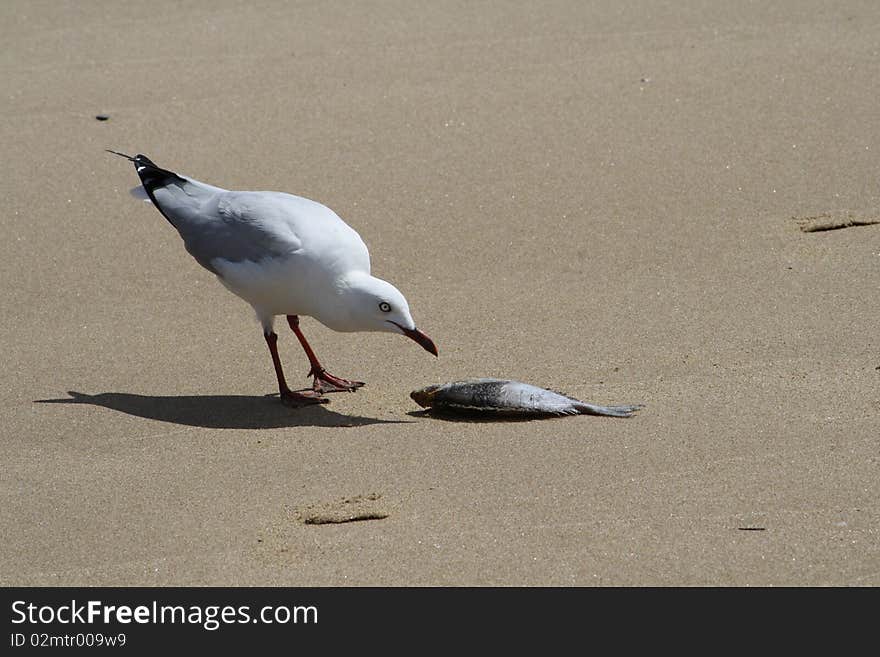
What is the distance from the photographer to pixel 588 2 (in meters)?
10.6

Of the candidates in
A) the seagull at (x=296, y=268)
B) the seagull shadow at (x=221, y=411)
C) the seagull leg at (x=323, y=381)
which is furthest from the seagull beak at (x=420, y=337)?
the seagull leg at (x=323, y=381)

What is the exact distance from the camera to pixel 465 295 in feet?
23.2

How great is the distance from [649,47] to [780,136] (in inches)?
66.3

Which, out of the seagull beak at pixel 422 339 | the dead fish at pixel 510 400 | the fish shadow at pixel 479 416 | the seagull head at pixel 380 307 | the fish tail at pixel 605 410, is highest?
the seagull head at pixel 380 307

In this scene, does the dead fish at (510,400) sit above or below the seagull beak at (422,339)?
below

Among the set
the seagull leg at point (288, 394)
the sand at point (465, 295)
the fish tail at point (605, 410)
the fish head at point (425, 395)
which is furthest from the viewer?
A: the seagull leg at point (288, 394)

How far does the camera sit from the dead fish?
5.33m

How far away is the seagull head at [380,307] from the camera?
5.73 meters

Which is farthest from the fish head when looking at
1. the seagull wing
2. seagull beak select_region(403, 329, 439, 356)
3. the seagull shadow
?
the seagull wing

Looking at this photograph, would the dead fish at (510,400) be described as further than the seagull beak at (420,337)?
No

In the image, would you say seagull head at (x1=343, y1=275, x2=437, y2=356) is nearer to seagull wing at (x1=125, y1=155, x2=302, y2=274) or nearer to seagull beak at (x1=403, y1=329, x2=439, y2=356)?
seagull beak at (x1=403, y1=329, x2=439, y2=356)

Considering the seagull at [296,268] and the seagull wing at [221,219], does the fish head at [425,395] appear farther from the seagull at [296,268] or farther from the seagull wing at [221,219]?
the seagull wing at [221,219]

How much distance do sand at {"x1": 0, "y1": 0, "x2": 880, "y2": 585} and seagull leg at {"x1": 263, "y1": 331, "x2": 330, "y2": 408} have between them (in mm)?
85

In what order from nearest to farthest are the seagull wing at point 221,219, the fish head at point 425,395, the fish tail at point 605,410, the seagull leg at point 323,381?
the fish tail at point 605,410 → the fish head at point 425,395 → the seagull wing at point 221,219 → the seagull leg at point 323,381
